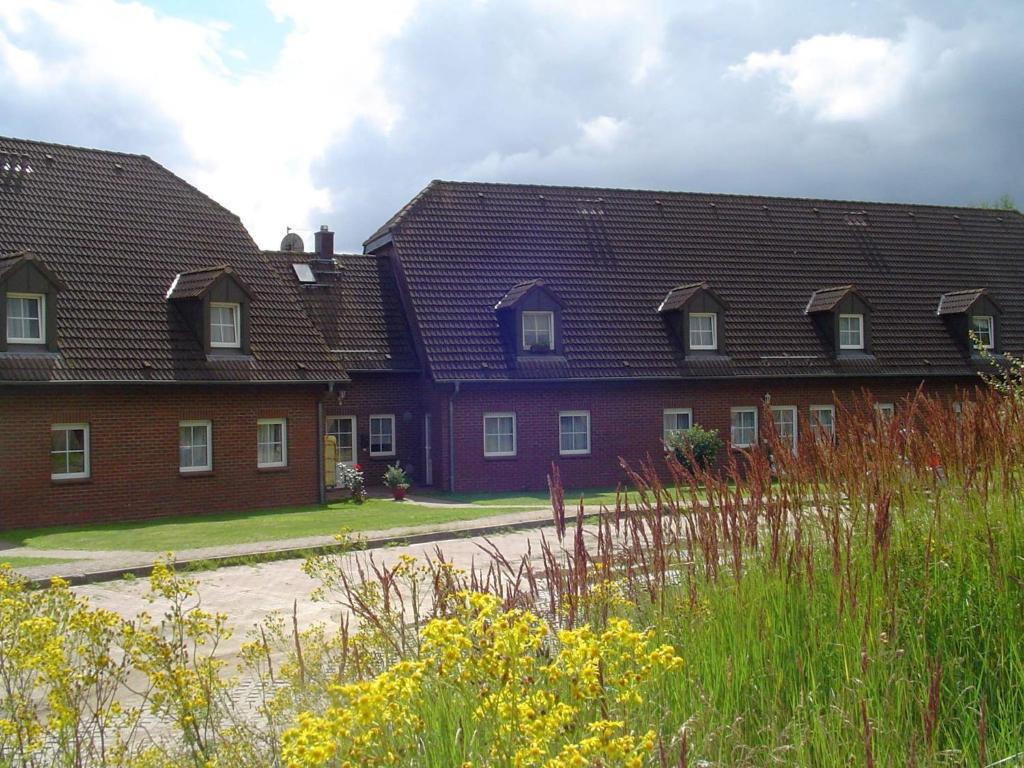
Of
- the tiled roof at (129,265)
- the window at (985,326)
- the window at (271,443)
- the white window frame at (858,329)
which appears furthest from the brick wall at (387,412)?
the window at (985,326)

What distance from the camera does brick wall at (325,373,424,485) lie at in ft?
98.4

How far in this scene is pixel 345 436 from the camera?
99.2 ft

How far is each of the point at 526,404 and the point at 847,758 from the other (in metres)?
24.8

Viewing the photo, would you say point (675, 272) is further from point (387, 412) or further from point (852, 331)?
point (387, 412)

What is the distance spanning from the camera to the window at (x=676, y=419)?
3033 centimetres

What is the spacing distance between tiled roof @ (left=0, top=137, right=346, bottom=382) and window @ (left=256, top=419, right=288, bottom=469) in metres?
1.17

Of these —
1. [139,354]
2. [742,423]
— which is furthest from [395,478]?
[742,423]

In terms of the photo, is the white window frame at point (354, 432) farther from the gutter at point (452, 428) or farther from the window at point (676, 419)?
the window at point (676, 419)

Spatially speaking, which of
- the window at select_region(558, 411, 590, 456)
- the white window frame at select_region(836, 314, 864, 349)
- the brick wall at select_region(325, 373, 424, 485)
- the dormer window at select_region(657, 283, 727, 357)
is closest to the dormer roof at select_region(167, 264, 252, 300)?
the brick wall at select_region(325, 373, 424, 485)

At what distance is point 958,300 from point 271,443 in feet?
72.7

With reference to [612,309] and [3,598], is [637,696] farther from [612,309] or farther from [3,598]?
[612,309]

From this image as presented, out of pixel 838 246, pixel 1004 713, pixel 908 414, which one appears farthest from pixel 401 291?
pixel 1004 713

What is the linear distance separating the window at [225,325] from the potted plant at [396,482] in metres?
5.27

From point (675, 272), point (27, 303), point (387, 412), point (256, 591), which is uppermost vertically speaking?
point (675, 272)
